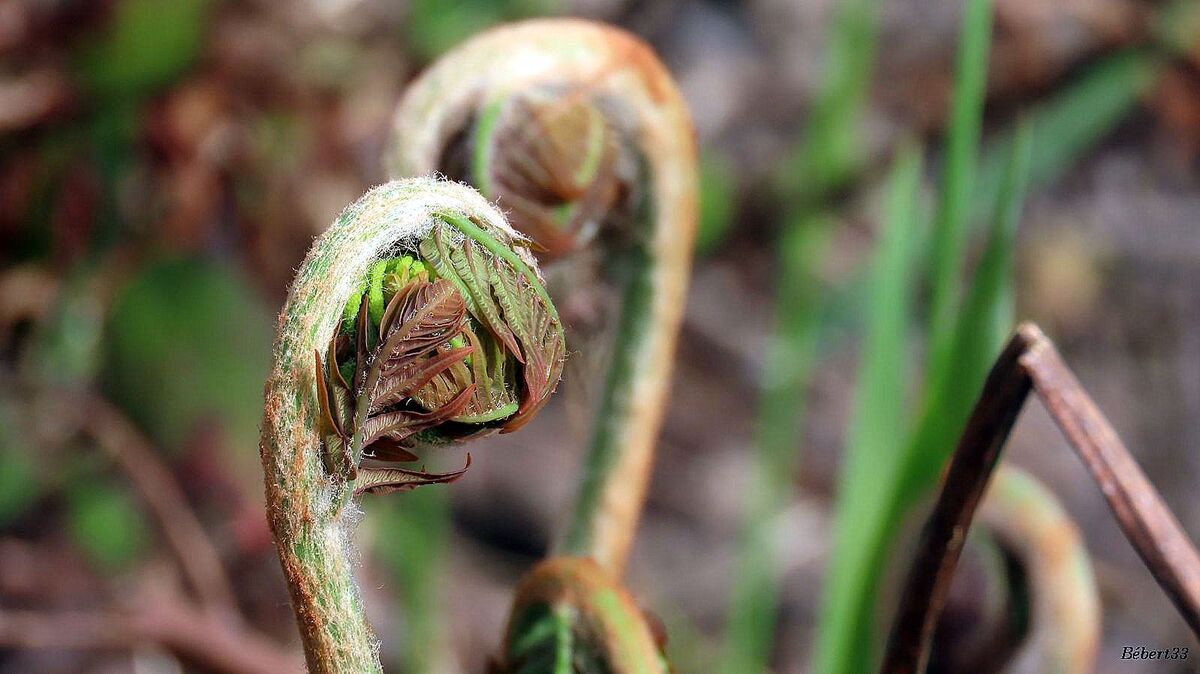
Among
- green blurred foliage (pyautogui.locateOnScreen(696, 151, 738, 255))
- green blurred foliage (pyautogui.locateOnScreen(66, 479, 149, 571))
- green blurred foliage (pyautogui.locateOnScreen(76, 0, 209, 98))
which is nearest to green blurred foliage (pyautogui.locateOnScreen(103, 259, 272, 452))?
green blurred foliage (pyautogui.locateOnScreen(66, 479, 149, 571))

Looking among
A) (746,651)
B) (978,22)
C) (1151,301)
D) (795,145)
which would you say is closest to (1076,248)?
(1151,301)

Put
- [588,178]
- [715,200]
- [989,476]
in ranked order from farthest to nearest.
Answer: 1. [715,200]
2. [588,178]
3. [989,476]

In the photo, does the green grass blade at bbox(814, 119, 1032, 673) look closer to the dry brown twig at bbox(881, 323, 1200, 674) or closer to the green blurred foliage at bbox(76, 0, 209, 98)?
the dry brown twig at bbox(881, 323, 1200, 674)

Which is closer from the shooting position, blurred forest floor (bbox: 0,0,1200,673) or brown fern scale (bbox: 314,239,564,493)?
brown fern scale (bbox: 314,239,564,493)

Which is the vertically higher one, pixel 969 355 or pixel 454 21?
pixel 454 21

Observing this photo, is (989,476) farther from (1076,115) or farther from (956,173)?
(1076,115)

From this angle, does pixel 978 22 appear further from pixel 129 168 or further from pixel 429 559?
pixel 129 168

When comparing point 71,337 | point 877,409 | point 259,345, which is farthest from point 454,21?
point 877,409
